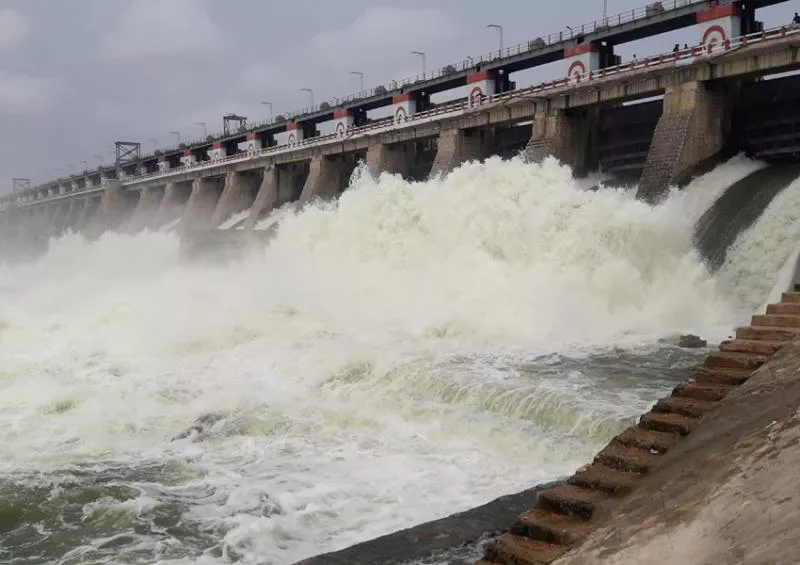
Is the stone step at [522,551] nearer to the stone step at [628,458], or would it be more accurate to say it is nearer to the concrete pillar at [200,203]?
the stone step at [628,458]

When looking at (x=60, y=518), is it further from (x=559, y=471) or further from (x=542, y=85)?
(x=542, y=85)

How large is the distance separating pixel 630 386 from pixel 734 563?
584 centimetres

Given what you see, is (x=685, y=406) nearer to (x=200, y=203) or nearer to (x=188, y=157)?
(x=200, y=203)

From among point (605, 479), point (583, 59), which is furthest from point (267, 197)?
point (605, 479)

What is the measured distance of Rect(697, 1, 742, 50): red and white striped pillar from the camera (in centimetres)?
2056

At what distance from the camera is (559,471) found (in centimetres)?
653

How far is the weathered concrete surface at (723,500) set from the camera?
8.81 feet

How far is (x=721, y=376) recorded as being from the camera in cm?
439

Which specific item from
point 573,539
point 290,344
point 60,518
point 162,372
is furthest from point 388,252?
point 573,539

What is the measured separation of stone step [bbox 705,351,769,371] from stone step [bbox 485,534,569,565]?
6.38ft

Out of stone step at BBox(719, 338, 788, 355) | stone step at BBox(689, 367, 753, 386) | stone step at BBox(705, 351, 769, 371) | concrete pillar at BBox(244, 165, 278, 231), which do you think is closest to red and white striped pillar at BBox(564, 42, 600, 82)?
concrete pillar at BBox(244, 165, 278, 231)

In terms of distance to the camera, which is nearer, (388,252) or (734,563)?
(734,563)

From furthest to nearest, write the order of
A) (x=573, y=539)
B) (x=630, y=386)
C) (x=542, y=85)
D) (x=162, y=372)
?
(x=542, y=85) → (x=162, y=372) → (x=630, y=386) → (x=573, y=539)

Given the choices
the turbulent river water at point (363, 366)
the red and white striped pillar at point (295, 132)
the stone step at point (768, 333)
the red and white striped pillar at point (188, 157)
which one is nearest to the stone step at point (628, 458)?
the stone step at point (768, 333)
